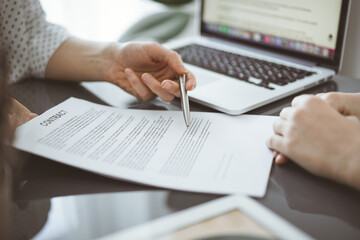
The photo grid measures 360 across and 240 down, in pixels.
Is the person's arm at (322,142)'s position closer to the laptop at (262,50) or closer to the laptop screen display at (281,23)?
the laptop at (262,50)

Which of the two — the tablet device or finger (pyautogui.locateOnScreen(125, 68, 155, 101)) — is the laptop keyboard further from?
the tablet device

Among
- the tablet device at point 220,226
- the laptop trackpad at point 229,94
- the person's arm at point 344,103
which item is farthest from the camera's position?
the laptop trackpad at point 229,94

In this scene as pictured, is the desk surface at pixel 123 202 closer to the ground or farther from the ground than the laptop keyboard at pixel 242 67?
closer to the ground

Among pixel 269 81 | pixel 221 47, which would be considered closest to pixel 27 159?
pixel 269 81

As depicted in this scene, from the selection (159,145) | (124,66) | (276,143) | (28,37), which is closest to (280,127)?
(276,143)

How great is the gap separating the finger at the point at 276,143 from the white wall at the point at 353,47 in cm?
50

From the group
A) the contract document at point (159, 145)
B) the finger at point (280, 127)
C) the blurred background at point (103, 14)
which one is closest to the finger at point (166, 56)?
the contract document at point (159, 145)

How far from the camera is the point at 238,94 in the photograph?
71 cm

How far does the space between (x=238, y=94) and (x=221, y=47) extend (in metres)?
0.33

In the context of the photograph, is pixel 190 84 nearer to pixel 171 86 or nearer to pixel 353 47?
pixel 171 86

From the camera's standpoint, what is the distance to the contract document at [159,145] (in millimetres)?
465

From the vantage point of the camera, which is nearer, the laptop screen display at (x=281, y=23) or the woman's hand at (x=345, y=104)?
the woman's hand at (x=345, y=104)

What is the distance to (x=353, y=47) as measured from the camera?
2.89 ft

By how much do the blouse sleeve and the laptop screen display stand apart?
43 cm
